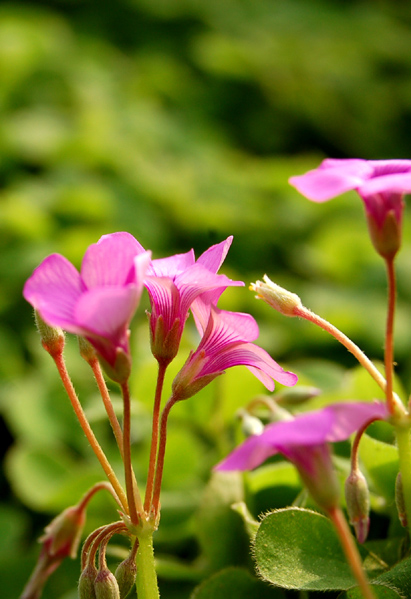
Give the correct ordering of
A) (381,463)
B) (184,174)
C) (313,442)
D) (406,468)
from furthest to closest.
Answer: (184,174) → (381,463) → (406,468) → (313,442)

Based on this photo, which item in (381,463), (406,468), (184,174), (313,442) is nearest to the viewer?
(313,442)

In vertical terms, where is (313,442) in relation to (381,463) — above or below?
above

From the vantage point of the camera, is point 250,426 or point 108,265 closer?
point 108,265

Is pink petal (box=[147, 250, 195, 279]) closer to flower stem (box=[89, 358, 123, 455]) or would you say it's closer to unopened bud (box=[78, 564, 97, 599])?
flower stem (box=[89, 358, 123, 455])

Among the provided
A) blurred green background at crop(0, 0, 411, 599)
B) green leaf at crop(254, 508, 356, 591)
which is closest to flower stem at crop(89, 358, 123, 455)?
green leaf at crop(254, 508, 356, 591)

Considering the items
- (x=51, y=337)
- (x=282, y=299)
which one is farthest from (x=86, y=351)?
(x=282, y=299)

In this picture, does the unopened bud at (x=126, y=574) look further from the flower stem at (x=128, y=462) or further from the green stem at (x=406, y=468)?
the green stem at (x=406, y=468)

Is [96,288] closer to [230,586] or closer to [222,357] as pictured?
[222,357]

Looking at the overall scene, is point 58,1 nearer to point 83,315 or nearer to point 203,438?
point 203,438
